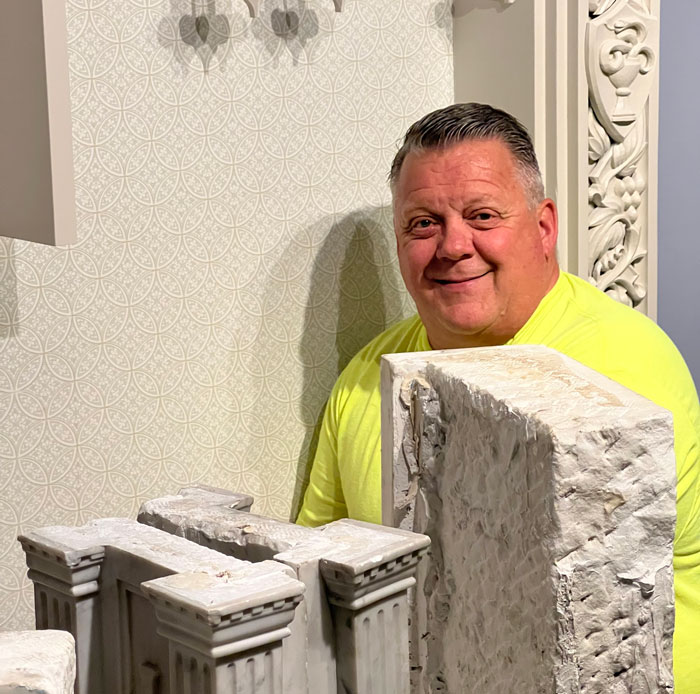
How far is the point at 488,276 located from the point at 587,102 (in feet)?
1.59

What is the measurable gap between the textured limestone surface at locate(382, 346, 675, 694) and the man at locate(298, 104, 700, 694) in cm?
44

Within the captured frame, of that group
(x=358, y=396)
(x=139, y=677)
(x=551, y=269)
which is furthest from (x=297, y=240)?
(x=139, y=677)

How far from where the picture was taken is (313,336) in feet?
5.74

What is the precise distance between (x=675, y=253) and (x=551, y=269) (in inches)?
29.6

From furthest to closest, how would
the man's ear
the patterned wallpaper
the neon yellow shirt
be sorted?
1. the man's ear
2. the patterned wallpaper
3. the neon yellow shirt

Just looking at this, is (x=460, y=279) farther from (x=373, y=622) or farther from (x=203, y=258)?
(x=373, y=622)

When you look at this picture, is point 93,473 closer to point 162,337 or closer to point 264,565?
point 162,337

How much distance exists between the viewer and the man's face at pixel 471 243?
4.91ft

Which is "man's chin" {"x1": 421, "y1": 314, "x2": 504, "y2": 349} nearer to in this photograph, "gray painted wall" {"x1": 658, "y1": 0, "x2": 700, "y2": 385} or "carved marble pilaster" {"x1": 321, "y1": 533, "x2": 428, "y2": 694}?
"carved marble pilaster" {"x1": 321, "y1": 533, "x2": 428, "y2": 694}

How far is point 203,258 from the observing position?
161cm

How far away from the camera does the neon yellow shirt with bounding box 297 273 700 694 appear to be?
135cm

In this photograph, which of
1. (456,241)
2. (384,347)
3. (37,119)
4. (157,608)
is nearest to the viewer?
(157,608)

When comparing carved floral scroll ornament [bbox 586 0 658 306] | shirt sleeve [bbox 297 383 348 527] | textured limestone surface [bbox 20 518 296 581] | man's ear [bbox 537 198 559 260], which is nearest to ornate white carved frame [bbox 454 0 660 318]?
carved floral scroll ornament [bbox 586 0 658 306]

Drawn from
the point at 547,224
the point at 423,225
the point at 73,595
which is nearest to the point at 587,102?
the point at 547,224
